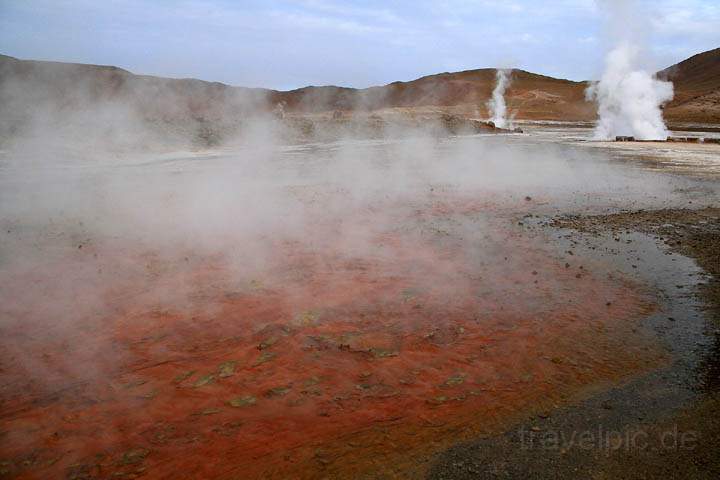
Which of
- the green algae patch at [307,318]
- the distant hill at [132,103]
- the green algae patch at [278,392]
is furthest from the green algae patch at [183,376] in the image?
the distant hill at [132,103]

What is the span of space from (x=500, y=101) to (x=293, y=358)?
56.2m

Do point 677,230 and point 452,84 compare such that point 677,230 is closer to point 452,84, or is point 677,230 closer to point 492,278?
point 492,278

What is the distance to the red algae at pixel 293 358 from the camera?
2.66 meters

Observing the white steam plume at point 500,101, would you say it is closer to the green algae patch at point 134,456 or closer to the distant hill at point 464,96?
the distant hill at point 464,96

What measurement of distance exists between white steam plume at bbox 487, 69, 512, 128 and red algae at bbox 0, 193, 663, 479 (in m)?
35.3

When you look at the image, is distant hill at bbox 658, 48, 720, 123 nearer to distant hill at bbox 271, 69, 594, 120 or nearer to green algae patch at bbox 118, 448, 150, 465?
distant hill at bbox 271, 69, 594, 120

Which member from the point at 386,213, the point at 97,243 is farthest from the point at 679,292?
the point at 97,243

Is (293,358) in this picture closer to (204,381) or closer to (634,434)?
(204,381)

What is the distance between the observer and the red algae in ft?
8.71

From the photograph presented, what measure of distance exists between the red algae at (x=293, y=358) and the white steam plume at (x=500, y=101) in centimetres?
3531

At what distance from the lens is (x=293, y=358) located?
357 cm

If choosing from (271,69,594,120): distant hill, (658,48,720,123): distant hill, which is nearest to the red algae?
(271,69,594,120): distant hill

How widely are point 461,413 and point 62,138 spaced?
15163mm

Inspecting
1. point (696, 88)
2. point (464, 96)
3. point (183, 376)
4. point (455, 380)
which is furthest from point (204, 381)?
point (696, 88)
